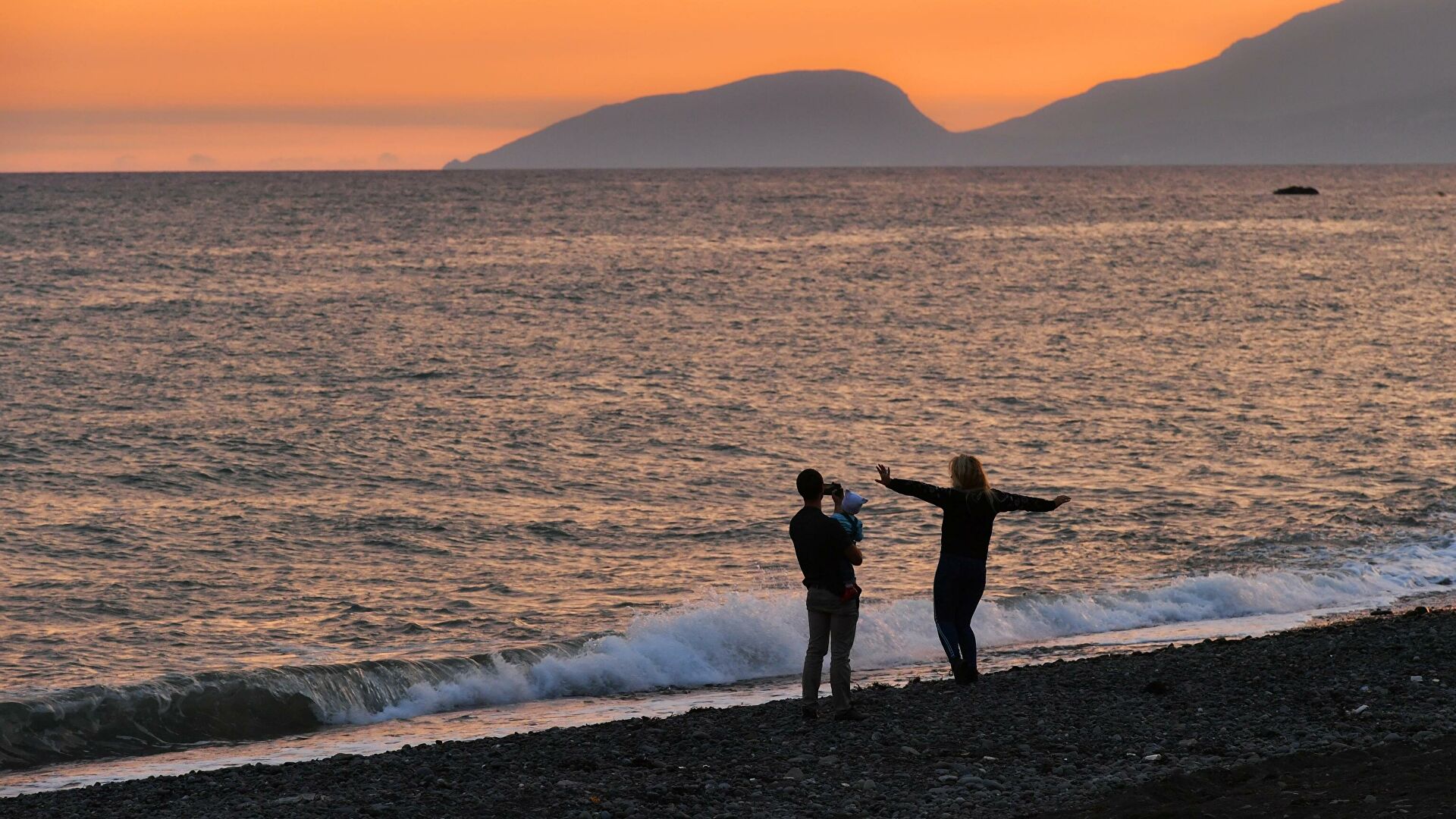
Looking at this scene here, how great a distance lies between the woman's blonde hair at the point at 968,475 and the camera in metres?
10.8

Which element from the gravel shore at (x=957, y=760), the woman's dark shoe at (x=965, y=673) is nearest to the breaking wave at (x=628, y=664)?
the gravel shore at (x=957, y=760)

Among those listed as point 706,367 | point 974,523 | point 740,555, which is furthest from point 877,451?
point 974,523

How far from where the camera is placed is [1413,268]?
68312mm

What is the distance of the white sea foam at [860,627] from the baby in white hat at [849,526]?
438 cm

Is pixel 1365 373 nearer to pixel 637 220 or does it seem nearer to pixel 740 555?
pixel 740 555

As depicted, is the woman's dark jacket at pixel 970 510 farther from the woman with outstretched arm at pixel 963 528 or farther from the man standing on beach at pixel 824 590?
the man standing on beach at pixel 824 590

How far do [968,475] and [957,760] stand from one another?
2.17 meters

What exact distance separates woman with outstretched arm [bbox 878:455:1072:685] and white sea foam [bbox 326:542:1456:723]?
12.0 feet

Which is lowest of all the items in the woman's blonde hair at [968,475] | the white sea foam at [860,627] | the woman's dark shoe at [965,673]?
the white sea foam at [860,627]

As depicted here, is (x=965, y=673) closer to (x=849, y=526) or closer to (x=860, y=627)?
(x=849, y=526)

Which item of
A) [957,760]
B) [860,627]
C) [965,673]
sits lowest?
[860,627]

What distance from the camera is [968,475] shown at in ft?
35.4

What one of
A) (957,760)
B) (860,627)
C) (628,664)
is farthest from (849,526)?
(860,627)

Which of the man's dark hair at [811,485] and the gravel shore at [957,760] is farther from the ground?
the man's dark hair at [811,485]
